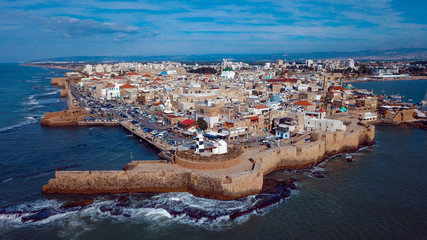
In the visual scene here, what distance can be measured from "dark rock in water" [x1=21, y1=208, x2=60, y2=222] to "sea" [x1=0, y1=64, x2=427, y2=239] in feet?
A: 0.16

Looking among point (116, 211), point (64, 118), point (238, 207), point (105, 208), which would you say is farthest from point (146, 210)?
point (64, 118)

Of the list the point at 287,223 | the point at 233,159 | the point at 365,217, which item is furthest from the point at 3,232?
the point at 365,217

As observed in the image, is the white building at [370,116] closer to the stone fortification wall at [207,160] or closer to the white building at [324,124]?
the white building at [324,124]

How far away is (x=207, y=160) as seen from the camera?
55.6ft

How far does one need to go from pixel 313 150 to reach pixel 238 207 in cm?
860

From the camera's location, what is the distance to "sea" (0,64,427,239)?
43.4 feet

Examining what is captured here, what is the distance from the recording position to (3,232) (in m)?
13.2

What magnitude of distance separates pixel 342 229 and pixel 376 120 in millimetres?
25334

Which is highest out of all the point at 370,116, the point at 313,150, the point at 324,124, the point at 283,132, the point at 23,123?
the point at 324,124

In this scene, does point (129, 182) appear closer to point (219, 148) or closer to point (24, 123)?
point (219, 148)

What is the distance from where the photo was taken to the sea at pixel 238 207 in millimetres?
13219

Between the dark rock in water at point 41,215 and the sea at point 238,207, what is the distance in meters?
0.05

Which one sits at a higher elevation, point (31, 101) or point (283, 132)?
point (283, 132)

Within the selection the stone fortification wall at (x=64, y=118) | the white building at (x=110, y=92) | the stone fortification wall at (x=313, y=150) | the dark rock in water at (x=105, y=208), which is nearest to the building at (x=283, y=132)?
the stone fortification wall at (x=313, y=150)
